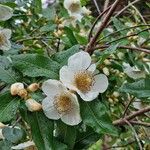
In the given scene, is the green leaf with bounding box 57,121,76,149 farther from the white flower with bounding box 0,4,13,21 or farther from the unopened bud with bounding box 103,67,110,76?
the white flower with bounding box 0,4,13,21

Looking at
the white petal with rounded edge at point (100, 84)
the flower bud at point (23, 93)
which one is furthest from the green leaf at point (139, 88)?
the flower bud at point (23, 93)

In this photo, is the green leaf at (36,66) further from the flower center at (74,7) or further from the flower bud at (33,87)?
the flower center at (74,7)

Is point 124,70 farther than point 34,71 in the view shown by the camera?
Yes

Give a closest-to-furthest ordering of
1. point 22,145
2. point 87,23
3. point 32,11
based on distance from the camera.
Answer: point 22,145, point 32,11, point 87,23

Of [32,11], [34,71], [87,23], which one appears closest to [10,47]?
[34,71]

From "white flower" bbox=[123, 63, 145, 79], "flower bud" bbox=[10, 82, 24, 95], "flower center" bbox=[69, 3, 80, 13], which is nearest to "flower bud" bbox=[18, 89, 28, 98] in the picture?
"flower bud" bbox=[10, 82, 24, 95]

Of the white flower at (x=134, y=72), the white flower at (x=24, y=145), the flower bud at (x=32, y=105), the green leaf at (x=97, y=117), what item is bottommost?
the white flower at (x=134, y=72)

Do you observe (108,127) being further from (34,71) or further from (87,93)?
(34,71)
